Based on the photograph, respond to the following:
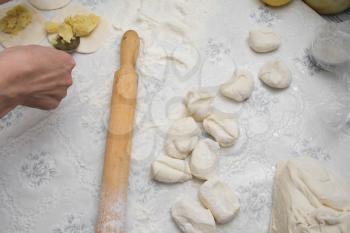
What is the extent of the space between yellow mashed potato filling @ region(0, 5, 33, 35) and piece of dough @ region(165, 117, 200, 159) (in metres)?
0.47

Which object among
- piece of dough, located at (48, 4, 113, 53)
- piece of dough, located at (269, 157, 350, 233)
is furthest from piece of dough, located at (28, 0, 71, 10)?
piece of dough, located at (269, 157, 350, 233)

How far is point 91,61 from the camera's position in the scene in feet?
3.63

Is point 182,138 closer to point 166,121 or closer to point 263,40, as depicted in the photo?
point 166,121

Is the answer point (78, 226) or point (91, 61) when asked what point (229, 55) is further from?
point (78, 226)

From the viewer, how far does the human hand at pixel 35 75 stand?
0.81m

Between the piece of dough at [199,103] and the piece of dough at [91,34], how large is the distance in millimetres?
271

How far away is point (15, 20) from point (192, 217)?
65cm

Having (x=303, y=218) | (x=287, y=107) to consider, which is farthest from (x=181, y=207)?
(x=287, y=107)

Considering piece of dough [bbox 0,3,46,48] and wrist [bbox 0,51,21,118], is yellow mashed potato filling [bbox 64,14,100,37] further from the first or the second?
wrist [bbox 0,51,21,118]

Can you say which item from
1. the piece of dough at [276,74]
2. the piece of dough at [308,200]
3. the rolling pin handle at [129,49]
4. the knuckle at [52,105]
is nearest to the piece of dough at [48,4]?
the rolling pin handle at [129,49]

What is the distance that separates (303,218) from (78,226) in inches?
17.8

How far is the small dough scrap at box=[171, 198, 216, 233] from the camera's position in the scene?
896mm

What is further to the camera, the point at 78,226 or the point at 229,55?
the point at 229,55

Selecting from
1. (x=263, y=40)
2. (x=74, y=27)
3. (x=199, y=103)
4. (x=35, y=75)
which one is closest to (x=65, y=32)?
(x=74, y=27)
